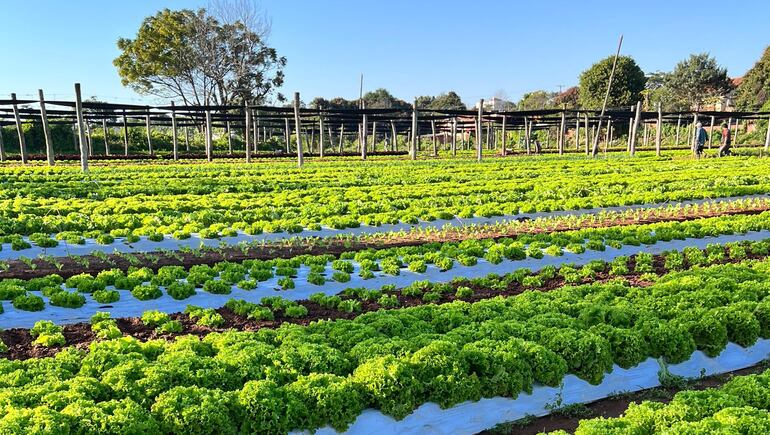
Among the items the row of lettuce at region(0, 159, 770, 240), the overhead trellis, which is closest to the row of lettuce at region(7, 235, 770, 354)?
the row of lettuce at region(0, 159, 770, 240)

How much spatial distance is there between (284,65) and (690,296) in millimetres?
71771

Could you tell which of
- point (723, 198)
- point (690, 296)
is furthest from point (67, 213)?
point (723, 198)

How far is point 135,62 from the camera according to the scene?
2472 inches

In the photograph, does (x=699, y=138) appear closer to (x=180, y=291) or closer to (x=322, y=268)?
(x=322, y=268)

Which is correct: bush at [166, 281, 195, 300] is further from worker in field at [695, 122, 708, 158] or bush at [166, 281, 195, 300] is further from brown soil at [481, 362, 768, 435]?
worker in field at [695, 122, 708, 158]

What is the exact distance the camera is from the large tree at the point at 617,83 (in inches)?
2795

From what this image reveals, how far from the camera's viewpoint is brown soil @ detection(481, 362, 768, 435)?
6.00 metres

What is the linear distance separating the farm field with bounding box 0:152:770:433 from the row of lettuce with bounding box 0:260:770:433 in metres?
0.02

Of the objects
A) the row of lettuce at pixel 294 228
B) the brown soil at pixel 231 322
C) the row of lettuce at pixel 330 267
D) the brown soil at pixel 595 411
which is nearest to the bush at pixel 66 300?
the row of lettuce at pixel 330 267

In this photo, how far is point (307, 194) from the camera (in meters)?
21.3

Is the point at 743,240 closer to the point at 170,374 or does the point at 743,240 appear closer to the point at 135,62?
the point at 170,374

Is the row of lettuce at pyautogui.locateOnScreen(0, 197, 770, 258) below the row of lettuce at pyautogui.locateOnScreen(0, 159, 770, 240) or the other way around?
below

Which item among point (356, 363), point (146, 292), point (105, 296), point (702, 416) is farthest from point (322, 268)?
point (702, 416)

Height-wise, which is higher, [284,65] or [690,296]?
[284,65]
